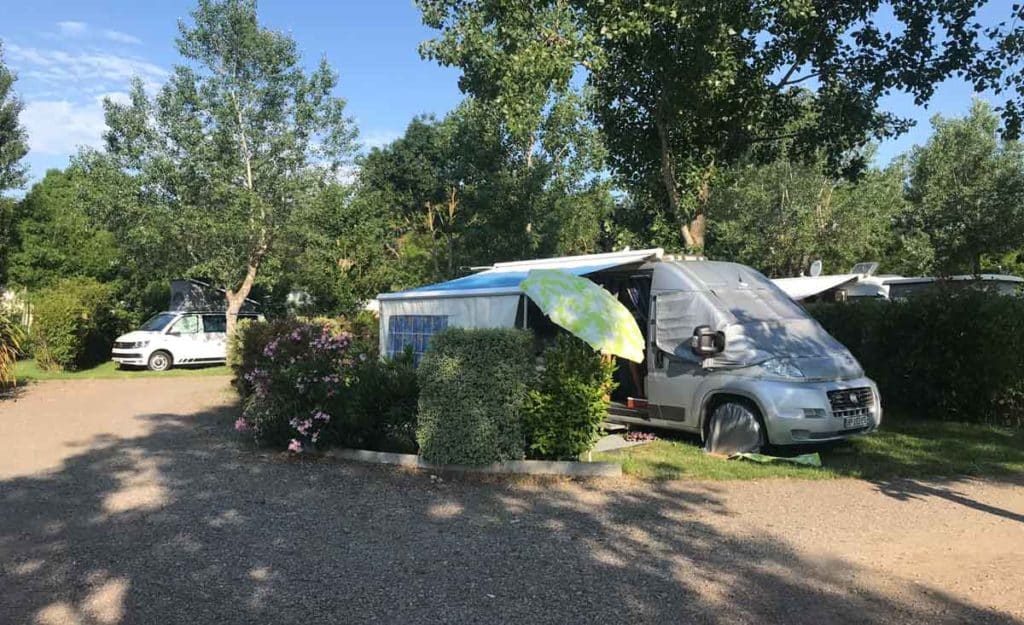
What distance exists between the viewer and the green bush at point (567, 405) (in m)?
7.22

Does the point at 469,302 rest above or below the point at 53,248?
below

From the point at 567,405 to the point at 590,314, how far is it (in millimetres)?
952

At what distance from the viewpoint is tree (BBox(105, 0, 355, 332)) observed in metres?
21.1

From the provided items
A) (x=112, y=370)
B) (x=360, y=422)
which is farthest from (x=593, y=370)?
(x=112, y=370)

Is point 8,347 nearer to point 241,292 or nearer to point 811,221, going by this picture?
point 241,292

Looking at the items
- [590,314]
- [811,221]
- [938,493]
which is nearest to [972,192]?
[811,221]

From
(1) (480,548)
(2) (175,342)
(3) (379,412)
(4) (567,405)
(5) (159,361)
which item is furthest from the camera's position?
(2) (175,342)

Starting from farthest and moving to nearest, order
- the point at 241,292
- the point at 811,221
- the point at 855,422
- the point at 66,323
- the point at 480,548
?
1. the point at 811,221
2. the point at 241,292
3. the point at 66,323
4. the point at 855,422
5. the point at 480,548

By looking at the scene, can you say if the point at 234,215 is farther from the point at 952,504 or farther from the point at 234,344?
the point at 952,504

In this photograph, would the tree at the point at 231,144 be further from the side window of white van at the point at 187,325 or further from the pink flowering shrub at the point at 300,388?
the pink flowering shrub at the point at 300,388

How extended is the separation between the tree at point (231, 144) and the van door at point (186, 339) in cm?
95

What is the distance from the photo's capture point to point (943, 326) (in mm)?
10016

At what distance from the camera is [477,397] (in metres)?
7.11

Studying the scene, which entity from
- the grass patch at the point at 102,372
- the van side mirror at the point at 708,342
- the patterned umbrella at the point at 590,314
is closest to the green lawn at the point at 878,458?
the van side mirror at the point at 708,342
